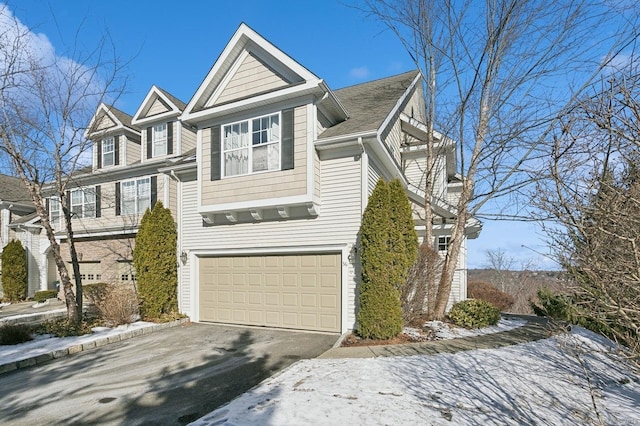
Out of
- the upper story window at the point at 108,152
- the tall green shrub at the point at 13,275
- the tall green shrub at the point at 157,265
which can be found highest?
the upper story window at the point at 108,152

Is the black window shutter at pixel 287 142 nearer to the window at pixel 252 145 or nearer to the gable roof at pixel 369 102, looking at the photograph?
the window at pixel 252 145

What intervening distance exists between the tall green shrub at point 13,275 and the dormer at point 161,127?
966 centimetres

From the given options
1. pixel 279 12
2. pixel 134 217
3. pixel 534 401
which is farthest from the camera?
pixel 134 217

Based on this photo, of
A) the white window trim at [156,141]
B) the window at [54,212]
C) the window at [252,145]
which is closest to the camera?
the window at [252,145]

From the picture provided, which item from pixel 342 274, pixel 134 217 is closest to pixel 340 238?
pixel 342 274

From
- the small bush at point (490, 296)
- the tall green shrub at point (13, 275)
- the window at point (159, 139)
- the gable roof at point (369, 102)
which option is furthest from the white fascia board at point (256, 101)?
the tall green shrub at point (13, 275)

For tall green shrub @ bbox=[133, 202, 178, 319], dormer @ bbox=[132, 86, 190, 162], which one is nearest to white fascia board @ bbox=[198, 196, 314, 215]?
tall green shrub @ bbox=[133, 202, 178, 319]

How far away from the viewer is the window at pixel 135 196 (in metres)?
14.4

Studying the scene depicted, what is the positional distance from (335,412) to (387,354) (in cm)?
247

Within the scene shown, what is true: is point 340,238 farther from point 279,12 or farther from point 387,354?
point 279,12

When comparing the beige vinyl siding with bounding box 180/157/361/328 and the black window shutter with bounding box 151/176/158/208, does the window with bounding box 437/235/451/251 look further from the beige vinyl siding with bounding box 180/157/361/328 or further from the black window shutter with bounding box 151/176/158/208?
the black window shutter with bounding box 151/176/158/208

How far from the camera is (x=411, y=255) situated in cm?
764

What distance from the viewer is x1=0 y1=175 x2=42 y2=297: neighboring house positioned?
18.6 meters

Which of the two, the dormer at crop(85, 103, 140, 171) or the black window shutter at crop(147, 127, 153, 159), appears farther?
the dormer at crop(85, 103, 140, 171)
